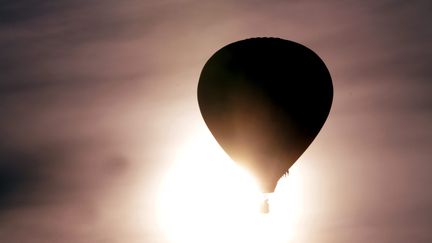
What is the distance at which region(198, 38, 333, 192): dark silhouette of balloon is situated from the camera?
1227 inches

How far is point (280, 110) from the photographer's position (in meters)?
31.5

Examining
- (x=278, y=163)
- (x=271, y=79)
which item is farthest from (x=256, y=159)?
(x=271, y=79)

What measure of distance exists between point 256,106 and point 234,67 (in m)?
1.38

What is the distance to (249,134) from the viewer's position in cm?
3109

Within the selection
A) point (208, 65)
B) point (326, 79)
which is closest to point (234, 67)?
point (208, 65)

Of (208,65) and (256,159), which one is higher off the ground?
(208,65)

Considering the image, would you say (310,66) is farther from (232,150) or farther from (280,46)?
(232,150)

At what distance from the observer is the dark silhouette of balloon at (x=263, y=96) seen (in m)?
31.2

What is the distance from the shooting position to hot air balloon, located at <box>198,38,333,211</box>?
31.2 metres

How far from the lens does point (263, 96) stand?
103 feet

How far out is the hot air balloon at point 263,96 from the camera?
1227 inches

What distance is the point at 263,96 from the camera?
103 feet

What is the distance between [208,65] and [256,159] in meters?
3.33

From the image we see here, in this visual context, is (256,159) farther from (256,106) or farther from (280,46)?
(280,46)
